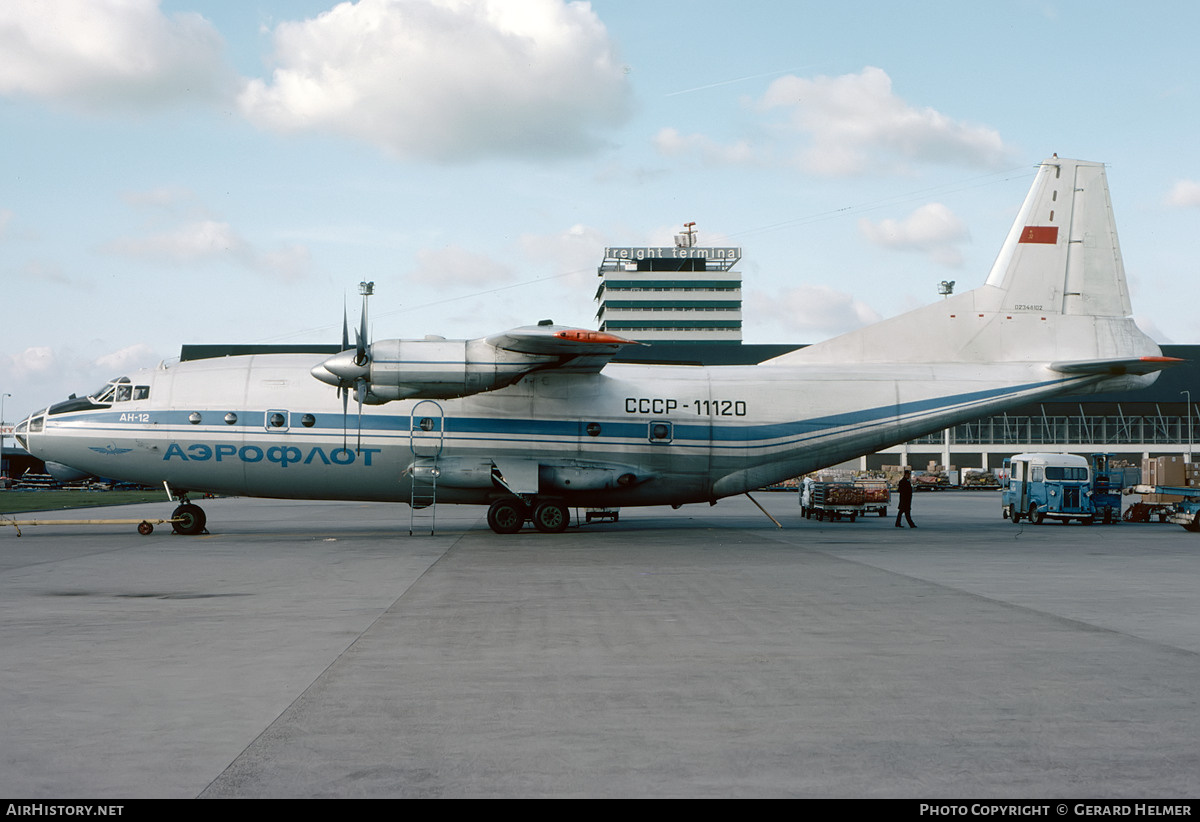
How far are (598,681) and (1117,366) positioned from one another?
824 inches

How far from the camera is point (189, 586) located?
12.8 metres

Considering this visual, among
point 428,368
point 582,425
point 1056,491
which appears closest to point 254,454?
point 428,368

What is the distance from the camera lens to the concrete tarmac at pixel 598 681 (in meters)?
4.86

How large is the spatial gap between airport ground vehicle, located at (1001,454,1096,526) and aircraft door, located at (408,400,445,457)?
62.1 ft

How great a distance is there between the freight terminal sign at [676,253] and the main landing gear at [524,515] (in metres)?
103

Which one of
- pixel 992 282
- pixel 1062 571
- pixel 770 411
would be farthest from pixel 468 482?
pixel 992 282

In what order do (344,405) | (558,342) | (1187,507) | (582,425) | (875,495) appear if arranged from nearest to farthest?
(558,342) < (344,405) < (582,425) < (1187,507) < (875,495)

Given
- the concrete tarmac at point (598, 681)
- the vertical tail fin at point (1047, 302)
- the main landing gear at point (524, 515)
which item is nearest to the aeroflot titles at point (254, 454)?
the main landing gear at point (524, 515)

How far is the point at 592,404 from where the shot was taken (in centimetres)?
2298

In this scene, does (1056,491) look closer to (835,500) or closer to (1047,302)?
(835,500)

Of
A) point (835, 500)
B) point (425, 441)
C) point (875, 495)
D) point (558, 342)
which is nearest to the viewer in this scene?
point (558, 342)

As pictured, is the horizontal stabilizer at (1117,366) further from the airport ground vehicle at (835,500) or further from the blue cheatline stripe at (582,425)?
the airport ground vehicle at (835,500)

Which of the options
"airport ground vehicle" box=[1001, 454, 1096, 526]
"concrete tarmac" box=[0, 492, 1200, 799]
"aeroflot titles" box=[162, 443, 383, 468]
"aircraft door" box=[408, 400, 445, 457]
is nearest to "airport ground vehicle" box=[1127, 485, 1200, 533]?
"airport ground vehicle" box=[1001, 454, 1096, 526]

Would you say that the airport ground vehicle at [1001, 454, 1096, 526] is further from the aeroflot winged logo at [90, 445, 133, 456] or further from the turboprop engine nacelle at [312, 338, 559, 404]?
the aeroflot winged logo at [90, 445, 133, 456]
